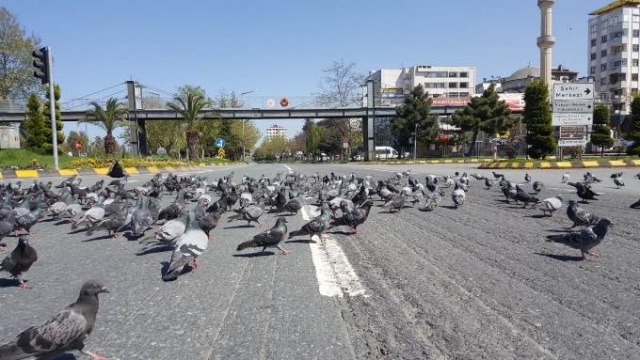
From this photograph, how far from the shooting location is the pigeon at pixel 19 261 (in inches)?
189

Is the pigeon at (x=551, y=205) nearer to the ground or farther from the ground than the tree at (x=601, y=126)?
nearer to the ground

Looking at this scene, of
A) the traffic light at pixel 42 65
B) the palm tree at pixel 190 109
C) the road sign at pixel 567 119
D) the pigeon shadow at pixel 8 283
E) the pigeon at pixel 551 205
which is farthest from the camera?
the palm tree at pixel 190 109

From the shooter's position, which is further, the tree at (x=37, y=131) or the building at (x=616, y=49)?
the building at (x=616, y=49)

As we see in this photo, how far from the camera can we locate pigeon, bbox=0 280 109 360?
2.73 m

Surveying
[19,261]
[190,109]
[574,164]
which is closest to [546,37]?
[574,164]

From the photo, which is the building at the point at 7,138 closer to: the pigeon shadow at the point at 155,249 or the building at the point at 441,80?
the pigeon shadow at the point at 155,249

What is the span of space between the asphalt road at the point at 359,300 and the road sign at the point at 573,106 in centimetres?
2624

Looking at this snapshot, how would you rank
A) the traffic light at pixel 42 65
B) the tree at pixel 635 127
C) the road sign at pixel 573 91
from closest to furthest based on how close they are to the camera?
the traffic light at pixel 42 65 < the road sign at pixel 573 91 < the tree at pixel 635 127

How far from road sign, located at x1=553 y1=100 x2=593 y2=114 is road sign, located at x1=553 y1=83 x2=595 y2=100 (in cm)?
27

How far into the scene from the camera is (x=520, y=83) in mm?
110625

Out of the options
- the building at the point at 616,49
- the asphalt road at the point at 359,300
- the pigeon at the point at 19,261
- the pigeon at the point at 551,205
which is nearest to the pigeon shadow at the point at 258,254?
the asphalt road at the point at 359,300

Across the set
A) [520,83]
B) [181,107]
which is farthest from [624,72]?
[181,107]

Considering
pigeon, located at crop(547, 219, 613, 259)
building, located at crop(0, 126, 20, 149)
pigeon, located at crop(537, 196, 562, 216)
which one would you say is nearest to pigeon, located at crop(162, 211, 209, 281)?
pigeon, located at crop(547, 219, 613, 259)

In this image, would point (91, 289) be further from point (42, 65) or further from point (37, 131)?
point (37, 131)
